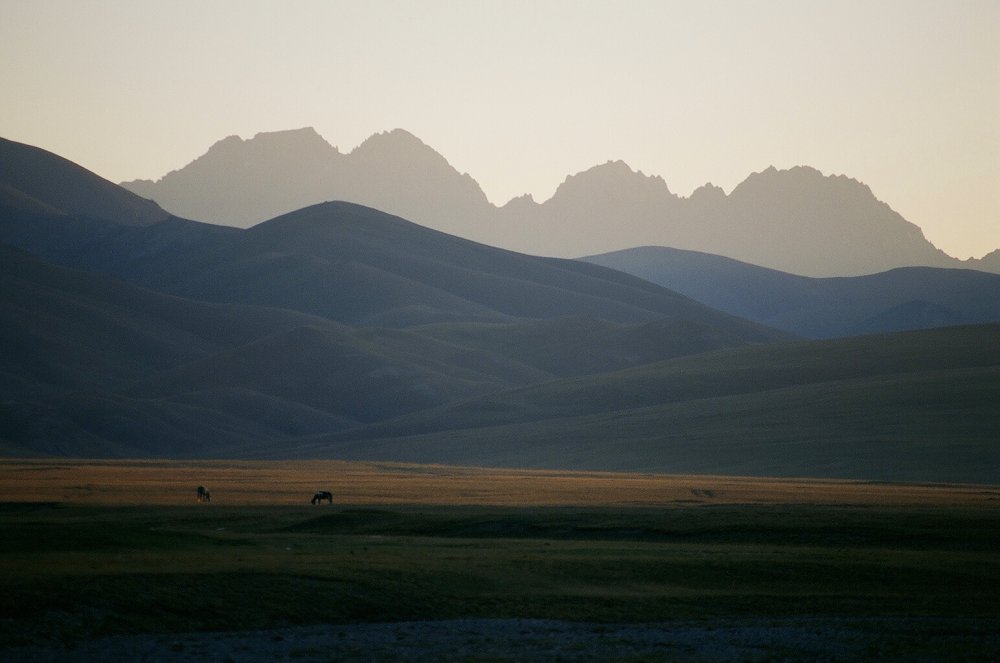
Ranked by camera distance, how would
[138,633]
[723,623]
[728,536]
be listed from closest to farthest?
[138,633], [723,623], [728,536]

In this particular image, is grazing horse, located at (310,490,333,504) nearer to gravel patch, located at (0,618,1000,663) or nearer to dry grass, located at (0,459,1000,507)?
dry grass, located at (0,459,1000,507)

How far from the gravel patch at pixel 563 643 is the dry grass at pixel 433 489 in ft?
141

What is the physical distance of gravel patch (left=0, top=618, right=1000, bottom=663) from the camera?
27484 millimetres

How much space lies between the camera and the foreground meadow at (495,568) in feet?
98.5

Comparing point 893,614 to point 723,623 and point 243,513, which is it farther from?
point 243,513

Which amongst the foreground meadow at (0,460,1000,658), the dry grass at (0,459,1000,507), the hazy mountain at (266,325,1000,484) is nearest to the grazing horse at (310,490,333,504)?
the dry grass at (0,459,1000,507)

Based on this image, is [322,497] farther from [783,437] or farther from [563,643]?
[783,437]

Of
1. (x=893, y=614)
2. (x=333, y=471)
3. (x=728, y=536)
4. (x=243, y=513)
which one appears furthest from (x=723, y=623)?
(x=333, y=471)

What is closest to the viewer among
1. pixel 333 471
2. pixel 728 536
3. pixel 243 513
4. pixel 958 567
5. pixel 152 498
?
pixel 958 567

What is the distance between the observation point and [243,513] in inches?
2447

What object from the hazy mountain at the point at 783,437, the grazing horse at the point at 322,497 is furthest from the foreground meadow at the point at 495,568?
the hazy mountain at the point at 783,437

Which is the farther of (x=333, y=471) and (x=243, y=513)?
(x=333, y=471)

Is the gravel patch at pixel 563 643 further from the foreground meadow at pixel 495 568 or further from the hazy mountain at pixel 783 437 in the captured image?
the hazy mountain at pixel 783 437

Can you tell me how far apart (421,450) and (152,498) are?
99.0 m
